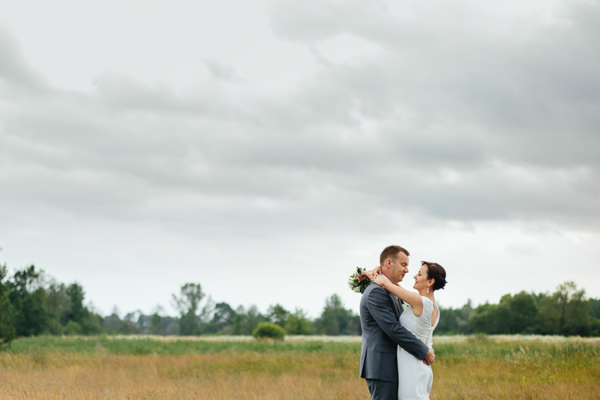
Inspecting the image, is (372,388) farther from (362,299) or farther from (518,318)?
(518,318)

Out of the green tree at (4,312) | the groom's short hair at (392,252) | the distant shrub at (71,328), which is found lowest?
the distant shrub at (71,328)

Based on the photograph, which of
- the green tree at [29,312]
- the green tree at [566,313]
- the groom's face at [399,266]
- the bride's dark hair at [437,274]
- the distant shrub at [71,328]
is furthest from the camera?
the distant shrub at [71,328]

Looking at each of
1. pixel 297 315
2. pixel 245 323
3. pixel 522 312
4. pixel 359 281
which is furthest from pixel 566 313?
pixel 359 281

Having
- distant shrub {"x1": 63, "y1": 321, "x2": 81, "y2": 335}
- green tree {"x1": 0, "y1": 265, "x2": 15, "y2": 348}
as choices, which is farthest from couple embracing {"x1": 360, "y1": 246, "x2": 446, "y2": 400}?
distant shrub {"x1": 63, "y1": 321, "x2": 81, "y2": 335}

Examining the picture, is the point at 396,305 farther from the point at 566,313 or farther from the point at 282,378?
the point at 566,313

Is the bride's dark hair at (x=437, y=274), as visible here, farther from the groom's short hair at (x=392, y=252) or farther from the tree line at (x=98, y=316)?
the tree line at (x=98, y=316)

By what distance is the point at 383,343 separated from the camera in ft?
15.9

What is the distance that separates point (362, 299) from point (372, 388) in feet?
2.76

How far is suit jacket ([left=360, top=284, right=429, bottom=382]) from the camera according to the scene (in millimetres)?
4668

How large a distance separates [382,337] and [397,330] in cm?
27

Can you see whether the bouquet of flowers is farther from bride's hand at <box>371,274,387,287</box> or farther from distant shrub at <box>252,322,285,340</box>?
distant shrub at <box>252,322,285,340</box>

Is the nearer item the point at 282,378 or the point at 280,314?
the point at 282,378

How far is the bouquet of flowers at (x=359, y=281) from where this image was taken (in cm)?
531

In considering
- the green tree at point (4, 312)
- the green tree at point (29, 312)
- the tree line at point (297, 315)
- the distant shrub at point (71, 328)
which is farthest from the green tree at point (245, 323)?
the green tree at point (4, 312)
